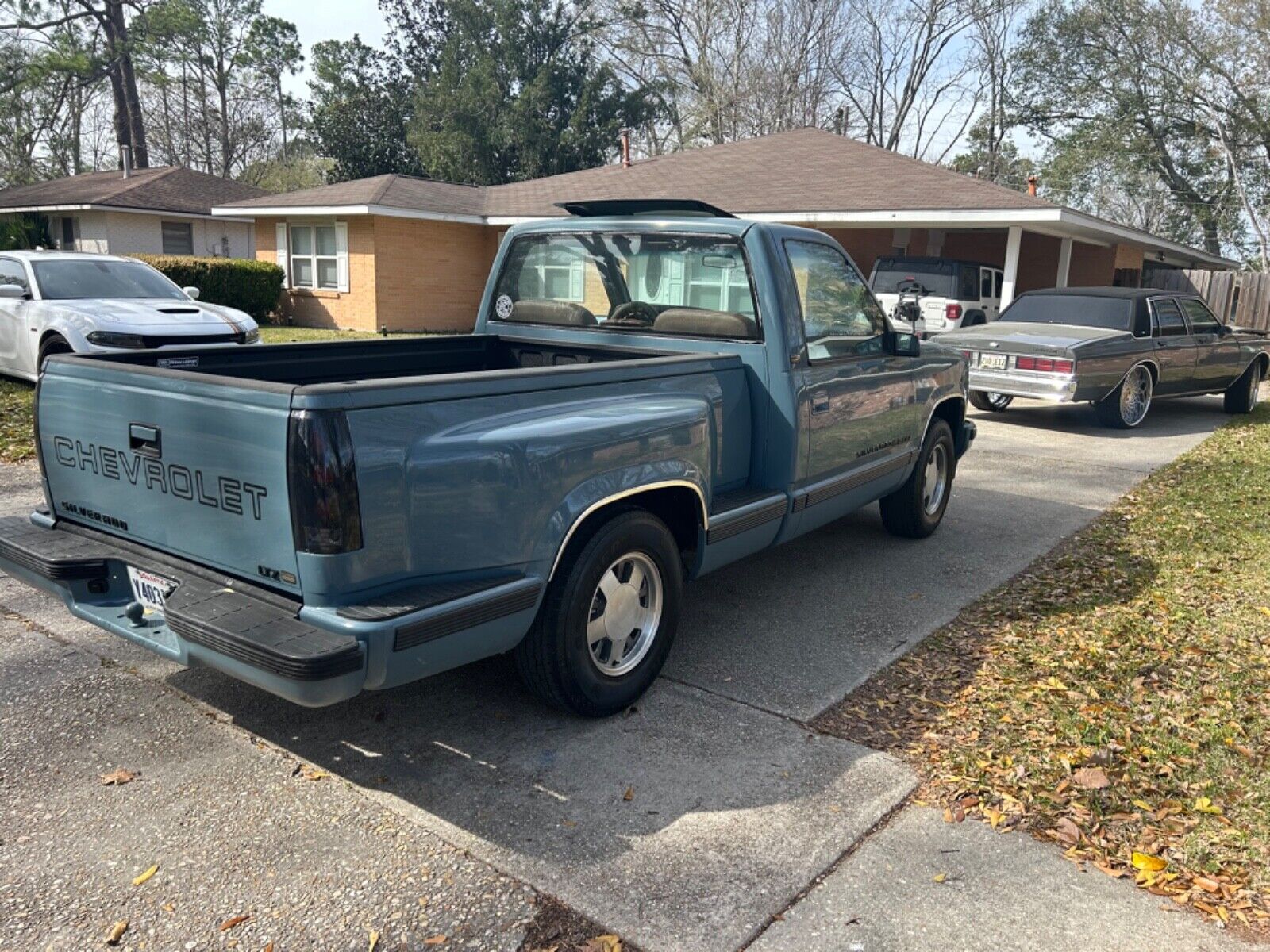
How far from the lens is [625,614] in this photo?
3947mm

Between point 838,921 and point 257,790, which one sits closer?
point 838,921

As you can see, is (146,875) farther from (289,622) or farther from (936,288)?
(936,288)

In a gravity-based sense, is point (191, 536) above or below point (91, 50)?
below

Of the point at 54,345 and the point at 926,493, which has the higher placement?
the point at 54,345

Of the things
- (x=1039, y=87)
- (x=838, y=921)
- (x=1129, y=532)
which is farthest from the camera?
(x=1039, y=87)

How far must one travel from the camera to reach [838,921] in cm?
279

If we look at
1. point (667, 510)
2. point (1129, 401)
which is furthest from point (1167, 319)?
point (667, 510)

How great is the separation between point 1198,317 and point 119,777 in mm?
13347

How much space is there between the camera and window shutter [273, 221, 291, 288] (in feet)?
76.1

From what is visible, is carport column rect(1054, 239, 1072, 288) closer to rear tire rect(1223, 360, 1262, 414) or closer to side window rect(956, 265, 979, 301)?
side window rect(956, 265, 979, 301)

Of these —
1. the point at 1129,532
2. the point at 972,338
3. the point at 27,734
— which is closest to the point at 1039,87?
the point at 972,338

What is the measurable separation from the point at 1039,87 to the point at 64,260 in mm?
38674

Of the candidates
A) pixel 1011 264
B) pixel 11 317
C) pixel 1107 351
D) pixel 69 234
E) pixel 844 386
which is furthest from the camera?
pixel 69 234

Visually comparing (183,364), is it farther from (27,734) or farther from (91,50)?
(91,50)
